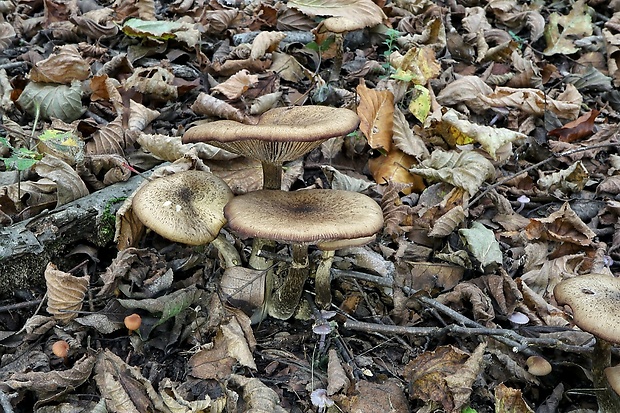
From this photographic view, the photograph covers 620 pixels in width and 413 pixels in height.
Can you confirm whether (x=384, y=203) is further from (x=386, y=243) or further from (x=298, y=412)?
(x=298, y=412)

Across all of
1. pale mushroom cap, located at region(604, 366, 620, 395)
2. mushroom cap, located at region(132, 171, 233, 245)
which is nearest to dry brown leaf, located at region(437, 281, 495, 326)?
pale mushroom cap, located at region(604, 366, 620, 395)

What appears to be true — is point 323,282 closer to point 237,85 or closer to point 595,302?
point 595,302

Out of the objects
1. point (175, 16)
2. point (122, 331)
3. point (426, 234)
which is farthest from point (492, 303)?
point (175, 16)

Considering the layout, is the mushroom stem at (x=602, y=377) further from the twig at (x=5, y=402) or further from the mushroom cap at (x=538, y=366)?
the twig at (x=5, y=402)

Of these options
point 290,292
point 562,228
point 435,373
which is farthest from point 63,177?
point 562,228

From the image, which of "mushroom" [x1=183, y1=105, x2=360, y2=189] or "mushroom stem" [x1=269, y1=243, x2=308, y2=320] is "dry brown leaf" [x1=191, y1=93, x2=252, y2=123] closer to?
"mushroom" [x1=183, y1=105, x2=360, y2=189]

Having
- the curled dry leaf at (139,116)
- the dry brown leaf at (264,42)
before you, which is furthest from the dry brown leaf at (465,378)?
the dry brown leaf at (264,42)
